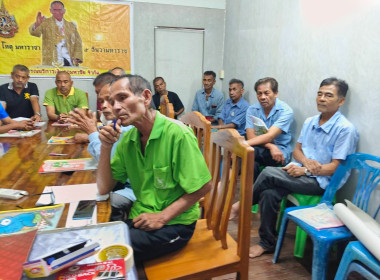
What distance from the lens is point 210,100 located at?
407 cm

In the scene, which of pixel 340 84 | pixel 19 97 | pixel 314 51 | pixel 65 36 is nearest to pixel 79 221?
pixel 340 84

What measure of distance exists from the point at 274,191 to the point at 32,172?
1.49 meters

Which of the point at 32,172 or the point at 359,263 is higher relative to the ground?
the point at 32,172

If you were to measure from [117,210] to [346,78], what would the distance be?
5.86ft

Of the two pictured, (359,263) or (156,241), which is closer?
(156,241)

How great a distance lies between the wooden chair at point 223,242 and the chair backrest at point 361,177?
0.93 meters

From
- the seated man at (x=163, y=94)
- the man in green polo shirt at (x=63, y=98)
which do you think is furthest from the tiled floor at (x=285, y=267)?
the seated man at (x=163, y=94)

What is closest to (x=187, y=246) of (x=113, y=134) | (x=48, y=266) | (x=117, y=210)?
(x=117, y=210)

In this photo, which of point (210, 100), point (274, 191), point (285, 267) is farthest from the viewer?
point (210, 100)

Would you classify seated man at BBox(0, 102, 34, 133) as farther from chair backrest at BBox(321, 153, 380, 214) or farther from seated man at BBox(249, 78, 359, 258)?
chair backrest at BBox(321, 153, 380, 214)

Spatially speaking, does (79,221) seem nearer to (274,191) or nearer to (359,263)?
(359,263)

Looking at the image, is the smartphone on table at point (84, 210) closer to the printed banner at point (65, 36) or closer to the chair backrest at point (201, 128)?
the chair backrest at point (201, 128)

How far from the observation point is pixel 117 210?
1438 millimetres

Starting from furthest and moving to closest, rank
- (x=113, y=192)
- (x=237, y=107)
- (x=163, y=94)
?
(x=163, y=94), (x=237, y=107), (x=113, y=192)
